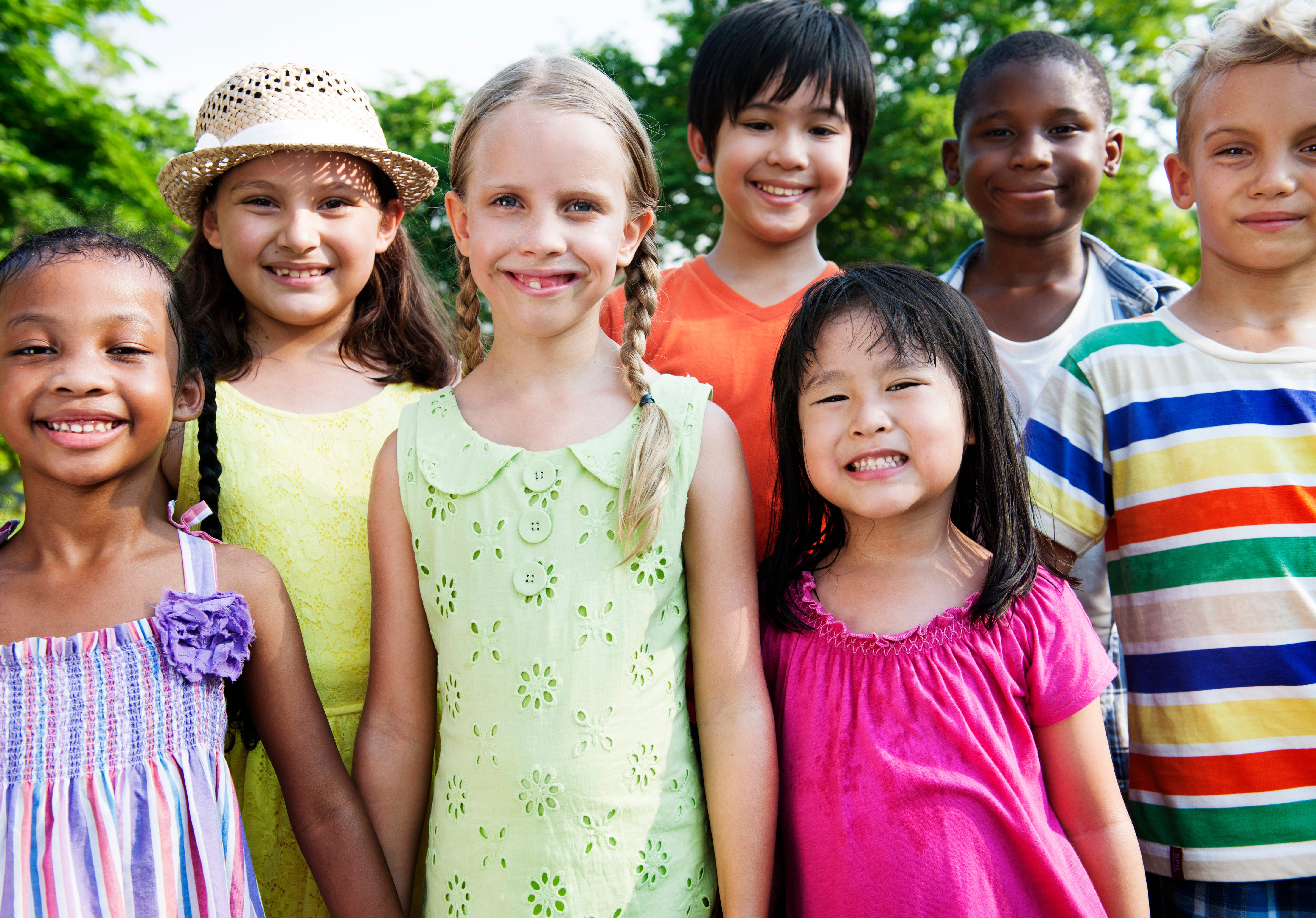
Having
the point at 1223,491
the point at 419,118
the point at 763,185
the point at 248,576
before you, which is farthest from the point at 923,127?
the point at 248,576

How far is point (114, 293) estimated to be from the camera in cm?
167

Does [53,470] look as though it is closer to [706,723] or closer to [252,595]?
[252,595]

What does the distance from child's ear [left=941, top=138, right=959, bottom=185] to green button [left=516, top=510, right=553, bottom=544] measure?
2506 mm

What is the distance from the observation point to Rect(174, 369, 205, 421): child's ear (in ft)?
6.03

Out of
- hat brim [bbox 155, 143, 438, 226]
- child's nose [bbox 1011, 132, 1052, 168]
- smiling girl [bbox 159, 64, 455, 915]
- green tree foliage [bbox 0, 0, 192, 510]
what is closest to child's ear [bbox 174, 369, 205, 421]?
smiling girl [bbox 159, 64, 455, 915]

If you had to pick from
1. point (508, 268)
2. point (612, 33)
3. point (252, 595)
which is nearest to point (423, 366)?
point (508, 268)

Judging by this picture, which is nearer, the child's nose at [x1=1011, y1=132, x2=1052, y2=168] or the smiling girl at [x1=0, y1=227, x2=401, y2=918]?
the smiling girl at [x1=0, y1=227, x2=401, y2=918]

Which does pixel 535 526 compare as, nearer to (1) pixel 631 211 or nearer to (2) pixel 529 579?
(2) pixel 529 579

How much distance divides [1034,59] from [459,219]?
6.98 feet

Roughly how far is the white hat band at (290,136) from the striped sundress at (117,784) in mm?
1038

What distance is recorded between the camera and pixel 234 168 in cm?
217

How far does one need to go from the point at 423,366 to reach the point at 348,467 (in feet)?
1.23

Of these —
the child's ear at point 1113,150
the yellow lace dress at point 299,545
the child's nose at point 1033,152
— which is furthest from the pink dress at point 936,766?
the child's ear at point 1113,150

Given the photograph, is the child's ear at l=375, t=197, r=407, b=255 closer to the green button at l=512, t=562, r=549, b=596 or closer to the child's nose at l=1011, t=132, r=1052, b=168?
the green button at l=512, t=562, r=549, b=596
